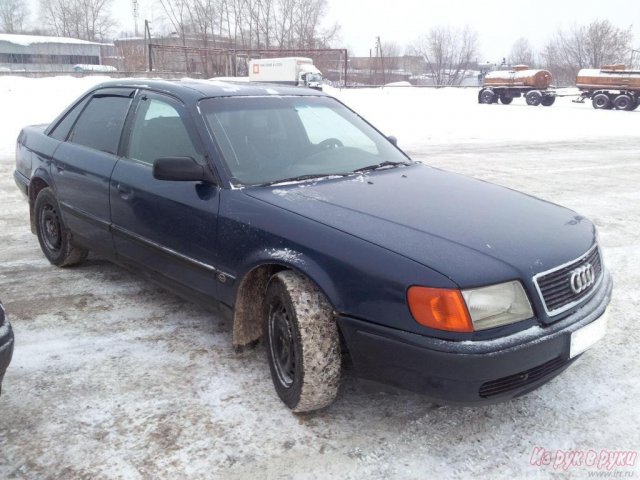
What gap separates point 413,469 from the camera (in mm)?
2285

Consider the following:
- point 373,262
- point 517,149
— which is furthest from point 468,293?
point 517,149

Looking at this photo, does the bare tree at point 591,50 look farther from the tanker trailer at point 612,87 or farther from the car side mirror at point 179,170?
the car side mirror at point 179,170

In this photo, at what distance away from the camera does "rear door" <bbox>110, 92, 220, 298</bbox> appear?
3.02m

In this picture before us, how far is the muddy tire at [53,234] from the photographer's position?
4355 mm

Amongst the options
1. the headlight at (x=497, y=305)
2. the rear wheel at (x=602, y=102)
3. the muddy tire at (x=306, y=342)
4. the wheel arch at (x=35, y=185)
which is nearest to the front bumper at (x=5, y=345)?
the muddy tire at (x=306, y=342)

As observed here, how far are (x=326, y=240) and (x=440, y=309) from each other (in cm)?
58

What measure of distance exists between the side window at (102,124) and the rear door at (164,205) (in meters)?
0.18

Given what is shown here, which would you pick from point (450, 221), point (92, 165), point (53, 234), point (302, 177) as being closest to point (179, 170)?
point (302, 177)

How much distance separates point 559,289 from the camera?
2.39 metres

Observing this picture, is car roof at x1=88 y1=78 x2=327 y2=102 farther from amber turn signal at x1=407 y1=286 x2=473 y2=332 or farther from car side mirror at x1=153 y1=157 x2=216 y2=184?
amber turn signal at x1=407 y1=286 x2=473 y2=332

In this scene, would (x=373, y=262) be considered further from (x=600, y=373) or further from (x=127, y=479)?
(x=600, y=373)

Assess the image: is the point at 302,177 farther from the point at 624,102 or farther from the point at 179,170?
the point at 624,102

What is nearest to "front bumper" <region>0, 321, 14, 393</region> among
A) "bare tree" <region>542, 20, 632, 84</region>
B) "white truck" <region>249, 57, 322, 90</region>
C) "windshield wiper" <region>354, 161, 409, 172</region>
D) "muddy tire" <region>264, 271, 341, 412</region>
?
"muddy tire" <region>264, 271, 341, 412</region>

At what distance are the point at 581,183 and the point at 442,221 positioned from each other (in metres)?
6.76
